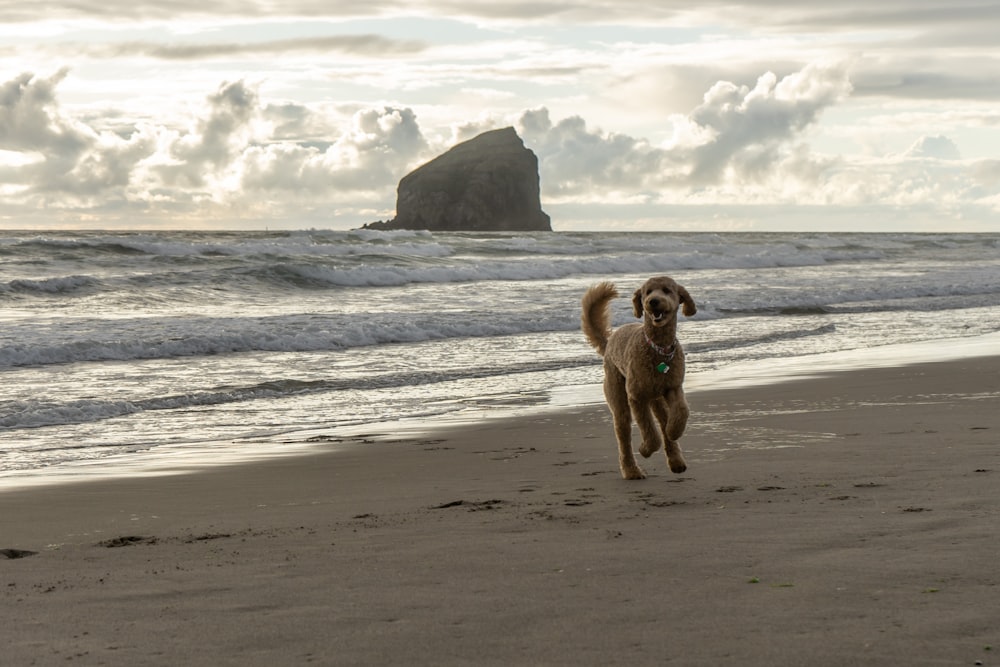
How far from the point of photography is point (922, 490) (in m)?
5.14

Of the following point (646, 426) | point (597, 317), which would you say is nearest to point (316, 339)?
point (597, 317)

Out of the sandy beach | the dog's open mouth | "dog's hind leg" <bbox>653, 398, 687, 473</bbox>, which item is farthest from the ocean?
the dog's open mouth

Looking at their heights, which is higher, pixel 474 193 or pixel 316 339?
pixel 474 193

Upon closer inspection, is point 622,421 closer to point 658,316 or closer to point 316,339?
point 658,316

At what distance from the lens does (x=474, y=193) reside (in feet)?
416

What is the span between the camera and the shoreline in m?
7.09

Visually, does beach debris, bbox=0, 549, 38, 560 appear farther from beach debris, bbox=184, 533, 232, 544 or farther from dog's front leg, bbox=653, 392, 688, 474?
dog's front leg, bbox=653, 392, 688, 474

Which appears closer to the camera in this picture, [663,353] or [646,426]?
[663,353]

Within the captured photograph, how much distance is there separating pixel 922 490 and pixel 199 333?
1239 centimetres

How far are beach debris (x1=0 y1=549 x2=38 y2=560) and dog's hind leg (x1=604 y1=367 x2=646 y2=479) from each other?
3268 mm

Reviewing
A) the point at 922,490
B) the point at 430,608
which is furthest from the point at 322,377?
the point at 430,608

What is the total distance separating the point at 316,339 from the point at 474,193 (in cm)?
11243

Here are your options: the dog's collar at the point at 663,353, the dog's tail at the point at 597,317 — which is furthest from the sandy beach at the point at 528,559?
the dog's tail at the point at 597,317

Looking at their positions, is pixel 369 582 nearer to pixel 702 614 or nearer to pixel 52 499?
pixel 702 614
